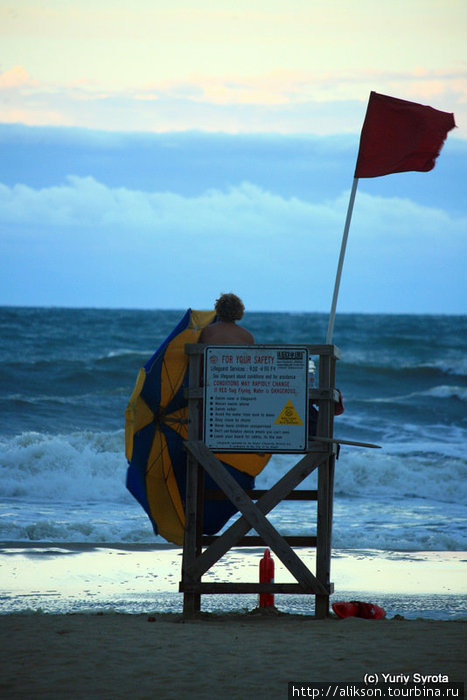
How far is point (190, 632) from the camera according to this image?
604 cm

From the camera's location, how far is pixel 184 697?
4555 millimetres

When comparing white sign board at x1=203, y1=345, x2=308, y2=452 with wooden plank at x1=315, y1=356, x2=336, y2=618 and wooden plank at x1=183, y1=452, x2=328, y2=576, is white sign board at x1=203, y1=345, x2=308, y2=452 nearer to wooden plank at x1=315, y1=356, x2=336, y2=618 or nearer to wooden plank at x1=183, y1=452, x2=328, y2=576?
wooden plank at x1=315, y1=356, x2=336, y2=618

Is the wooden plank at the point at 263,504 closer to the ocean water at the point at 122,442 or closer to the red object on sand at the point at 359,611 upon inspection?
the red object on sand at the point at 359,611

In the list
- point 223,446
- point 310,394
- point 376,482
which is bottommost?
point 376,482

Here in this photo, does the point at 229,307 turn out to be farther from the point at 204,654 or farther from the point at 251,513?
the point at 204,654

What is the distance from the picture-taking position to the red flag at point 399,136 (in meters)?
7.49

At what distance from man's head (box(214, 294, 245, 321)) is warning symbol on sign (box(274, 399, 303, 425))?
851mm

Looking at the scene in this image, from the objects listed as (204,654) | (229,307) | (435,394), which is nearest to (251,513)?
(204,654)

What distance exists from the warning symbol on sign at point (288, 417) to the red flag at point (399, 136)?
223 cm

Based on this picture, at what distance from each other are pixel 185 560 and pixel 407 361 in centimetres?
3279

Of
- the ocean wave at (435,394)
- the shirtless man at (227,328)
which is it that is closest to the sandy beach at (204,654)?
the shirtless man at (227,328)

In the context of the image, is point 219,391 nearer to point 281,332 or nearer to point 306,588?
point 306,588

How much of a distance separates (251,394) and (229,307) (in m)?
0.75

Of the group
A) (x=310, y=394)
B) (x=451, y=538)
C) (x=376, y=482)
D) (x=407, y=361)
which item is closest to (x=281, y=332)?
(x=407, y=361)
